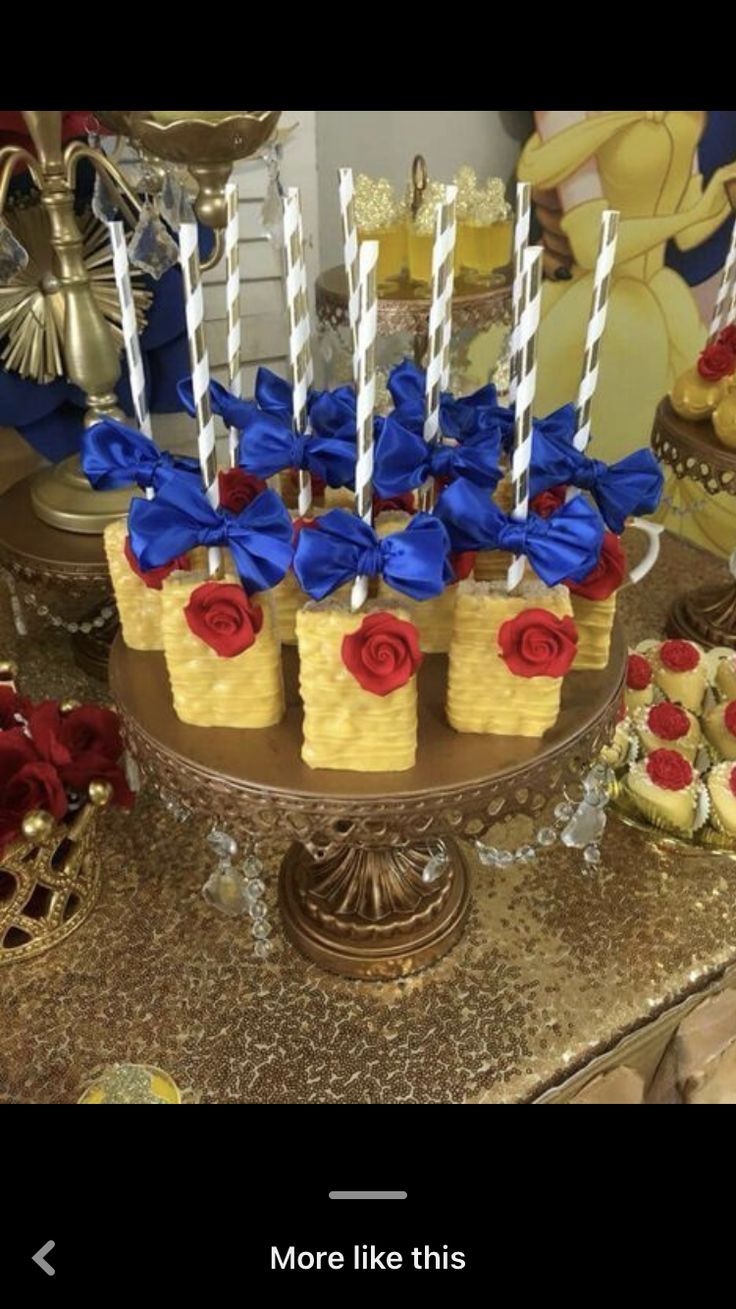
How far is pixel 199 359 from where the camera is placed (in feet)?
2.22

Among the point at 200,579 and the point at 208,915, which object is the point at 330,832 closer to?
the point at 200,579

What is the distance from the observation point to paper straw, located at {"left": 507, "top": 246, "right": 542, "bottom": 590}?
635mm

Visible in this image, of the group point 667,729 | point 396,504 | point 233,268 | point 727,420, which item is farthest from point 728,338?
point 233,268

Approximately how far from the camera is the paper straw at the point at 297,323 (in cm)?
72

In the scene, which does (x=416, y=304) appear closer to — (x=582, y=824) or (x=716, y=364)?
(x=716, y=364)

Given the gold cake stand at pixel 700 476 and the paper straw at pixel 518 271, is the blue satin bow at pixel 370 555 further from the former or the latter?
the gold cake stand at pixel 700 476

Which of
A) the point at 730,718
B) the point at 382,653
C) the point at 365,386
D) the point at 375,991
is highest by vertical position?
the point at 365,386

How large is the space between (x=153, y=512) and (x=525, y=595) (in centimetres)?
27

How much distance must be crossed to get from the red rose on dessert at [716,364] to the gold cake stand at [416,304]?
44cm

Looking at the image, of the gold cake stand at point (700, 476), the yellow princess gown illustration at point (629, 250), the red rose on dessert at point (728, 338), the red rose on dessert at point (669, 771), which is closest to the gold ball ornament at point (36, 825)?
the red rose on dessert at point (669, 771)

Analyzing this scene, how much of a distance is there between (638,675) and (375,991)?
1.50 feet

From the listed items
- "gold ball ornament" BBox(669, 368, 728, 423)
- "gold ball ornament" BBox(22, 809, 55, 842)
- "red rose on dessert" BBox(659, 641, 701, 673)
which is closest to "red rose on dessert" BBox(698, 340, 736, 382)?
"gold ball ornament" BBox(669, 368, 728, 423)
